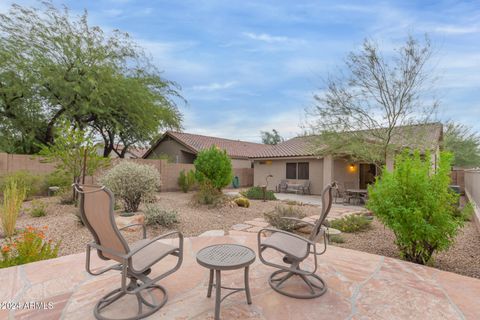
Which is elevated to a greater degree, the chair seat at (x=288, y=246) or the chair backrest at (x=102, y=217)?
the chair backrest at (x=102, y=217)

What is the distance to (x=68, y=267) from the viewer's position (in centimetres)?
342

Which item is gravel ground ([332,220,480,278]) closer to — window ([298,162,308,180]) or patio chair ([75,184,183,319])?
patio chair ([75,184,183,319])

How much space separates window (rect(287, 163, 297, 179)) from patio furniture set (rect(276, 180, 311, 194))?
1.46ft

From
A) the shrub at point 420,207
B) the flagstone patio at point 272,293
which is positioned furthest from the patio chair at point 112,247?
the shrub at point 420,207

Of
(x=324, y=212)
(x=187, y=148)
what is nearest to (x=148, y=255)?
(x=324, y=212)

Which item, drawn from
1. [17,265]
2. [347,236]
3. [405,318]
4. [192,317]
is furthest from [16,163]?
[405,318]

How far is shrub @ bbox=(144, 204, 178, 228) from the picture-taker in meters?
5.88

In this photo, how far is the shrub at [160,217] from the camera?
5.88 meters

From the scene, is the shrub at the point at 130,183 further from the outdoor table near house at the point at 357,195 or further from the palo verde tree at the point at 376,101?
the outdoor table near house at the point at 357,195

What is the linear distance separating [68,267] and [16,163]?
970cm

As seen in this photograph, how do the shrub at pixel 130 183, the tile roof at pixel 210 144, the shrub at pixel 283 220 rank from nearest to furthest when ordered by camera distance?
the shrub at pixel 283 220
the shrub at pixel 130 183
the tile roof at pixel 210 144

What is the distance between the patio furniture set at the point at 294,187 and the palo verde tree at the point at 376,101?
5656 mm

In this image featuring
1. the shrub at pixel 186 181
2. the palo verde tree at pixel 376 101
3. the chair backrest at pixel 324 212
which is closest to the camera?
the chair backrest at pixel 324 212

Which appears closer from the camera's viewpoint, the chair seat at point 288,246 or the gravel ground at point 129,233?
the chair seat at point 288,246
